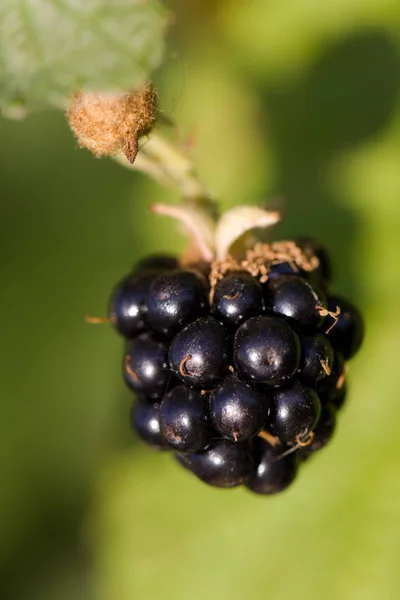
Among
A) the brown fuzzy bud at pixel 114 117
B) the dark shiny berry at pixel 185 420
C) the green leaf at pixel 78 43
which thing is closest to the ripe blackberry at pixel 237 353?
the dark shiny berry at pixel 185 420

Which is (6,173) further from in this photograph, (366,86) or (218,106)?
(366,86)

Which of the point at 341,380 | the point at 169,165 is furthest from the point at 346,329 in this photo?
the point at 169,165

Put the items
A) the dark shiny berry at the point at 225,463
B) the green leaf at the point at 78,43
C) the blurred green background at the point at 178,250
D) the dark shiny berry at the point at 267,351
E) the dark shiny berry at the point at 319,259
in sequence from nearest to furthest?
the green leaf at the point at 78,43
the dark shiny berry at the point at 267,351
the dark shiny berry at the point at 225,463
the dark shiny berry at the point at 319,259
the blurred green background at the point at 178,250

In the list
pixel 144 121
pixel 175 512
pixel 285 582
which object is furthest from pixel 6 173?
pixel 285 582

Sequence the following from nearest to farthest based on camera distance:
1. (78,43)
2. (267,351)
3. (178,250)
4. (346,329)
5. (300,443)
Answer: (78,43), (267,351), (300,443), (346,329), (178,250)

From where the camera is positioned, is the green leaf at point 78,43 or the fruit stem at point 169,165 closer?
the green leaf at point 78,43

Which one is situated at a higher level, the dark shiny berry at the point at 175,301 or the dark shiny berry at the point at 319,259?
the dark shiny berry at the point at 319,259

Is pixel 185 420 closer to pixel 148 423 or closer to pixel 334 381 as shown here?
pixel 148 423

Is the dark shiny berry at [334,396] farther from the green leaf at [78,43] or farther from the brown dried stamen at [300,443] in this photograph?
the green leaf at [78,43]
